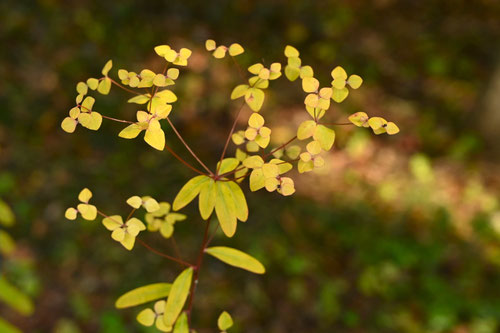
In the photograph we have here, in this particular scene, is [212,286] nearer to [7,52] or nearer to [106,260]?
[106,260]

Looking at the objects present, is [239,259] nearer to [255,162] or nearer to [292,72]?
[255,162]

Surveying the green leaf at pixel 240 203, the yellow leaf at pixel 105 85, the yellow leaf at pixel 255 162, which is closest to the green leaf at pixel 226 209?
the green leaf at pixel 240 203

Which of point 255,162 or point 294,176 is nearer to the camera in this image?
point 255,162

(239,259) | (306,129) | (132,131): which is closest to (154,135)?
(132,131)

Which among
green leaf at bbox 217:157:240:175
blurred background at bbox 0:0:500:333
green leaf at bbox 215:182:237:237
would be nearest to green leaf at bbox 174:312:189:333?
green leaf at bbox 215:182:237:237

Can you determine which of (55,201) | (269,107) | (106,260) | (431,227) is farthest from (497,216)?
(55,201)

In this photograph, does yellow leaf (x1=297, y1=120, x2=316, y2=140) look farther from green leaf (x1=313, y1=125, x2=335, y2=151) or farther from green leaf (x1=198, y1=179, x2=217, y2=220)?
green leaf (x1=198, y1=179, x2=217, y2=220)

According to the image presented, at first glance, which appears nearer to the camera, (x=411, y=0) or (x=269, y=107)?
(x=269, y=107)
